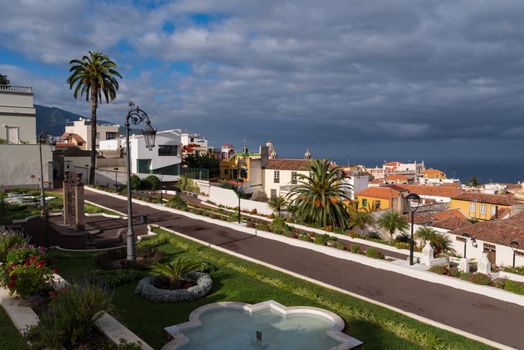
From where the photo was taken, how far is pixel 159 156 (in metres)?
60.0

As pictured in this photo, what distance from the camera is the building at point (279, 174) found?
61072mm

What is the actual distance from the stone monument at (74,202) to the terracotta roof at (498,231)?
2902 centimetres

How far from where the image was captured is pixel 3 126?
48938mm

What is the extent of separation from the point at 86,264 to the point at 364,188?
5075cm

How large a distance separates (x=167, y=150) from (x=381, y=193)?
105 ft

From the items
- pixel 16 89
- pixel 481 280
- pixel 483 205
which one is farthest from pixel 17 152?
pixel 483 205

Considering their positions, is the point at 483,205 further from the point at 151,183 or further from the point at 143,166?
the point at 143,166

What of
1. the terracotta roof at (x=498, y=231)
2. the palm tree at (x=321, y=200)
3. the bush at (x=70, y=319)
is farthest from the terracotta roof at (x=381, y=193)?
the bush at (x=70, y=319)

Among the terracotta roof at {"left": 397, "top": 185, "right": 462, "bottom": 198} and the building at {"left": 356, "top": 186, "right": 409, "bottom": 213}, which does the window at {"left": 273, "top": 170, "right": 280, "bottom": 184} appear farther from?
the terracotta roof at {"left": 397, "top": 185, "right": 462, "bottom": 198}

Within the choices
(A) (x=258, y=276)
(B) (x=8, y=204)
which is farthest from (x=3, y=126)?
(A) (x=258, y=276)

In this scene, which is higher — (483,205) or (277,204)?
(277,204)

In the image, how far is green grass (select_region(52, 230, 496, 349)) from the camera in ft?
34.3

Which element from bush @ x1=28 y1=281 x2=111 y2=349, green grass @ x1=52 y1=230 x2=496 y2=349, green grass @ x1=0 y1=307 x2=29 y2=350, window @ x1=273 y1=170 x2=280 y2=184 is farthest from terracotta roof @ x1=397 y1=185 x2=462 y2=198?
green grass @ x1=0 y1=307 x2=29 y2=350

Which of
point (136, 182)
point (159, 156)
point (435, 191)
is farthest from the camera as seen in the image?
point (435, 191)
